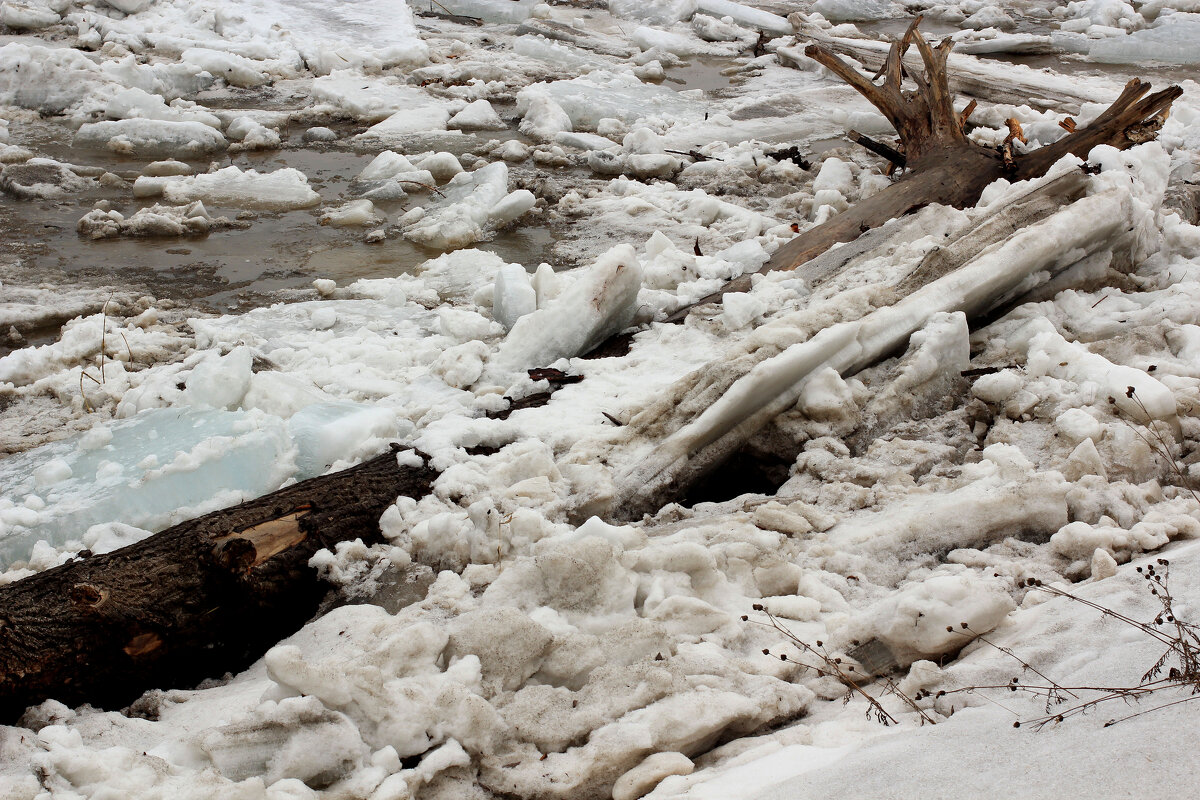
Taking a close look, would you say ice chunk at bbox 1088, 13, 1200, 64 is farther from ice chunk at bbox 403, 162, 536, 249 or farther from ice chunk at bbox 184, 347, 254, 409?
ice chunk at bbox 184, 347, 254, 409

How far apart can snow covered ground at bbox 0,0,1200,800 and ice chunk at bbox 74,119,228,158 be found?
0.74m

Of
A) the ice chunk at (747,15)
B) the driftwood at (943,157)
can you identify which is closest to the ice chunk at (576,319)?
the driftwood at (943,157)

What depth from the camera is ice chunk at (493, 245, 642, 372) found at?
4.20 meters

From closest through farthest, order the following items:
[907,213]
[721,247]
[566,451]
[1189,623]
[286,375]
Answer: [1189,623] < [566,451] < [286,375] < [907,213] < [721,247]

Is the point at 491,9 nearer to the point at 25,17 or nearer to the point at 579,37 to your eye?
the point at 579,37

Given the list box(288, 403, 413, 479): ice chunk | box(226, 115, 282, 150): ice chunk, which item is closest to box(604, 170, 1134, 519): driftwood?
box(288, 403, 413, 479): ice chunk

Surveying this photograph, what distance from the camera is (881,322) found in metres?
3.51

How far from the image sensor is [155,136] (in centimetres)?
815

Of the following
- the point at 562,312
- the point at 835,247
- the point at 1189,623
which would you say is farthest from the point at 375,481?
the point at 835,247

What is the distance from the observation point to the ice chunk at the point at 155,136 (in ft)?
26.5

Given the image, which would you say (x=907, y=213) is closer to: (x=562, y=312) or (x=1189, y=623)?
(x=562, y=312)

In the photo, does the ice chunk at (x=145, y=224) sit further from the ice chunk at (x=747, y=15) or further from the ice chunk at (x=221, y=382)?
the ice chunk at (x=747, y=15)

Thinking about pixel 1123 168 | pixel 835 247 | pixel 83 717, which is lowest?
pixel 83 717

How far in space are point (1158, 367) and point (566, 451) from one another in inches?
87.4
